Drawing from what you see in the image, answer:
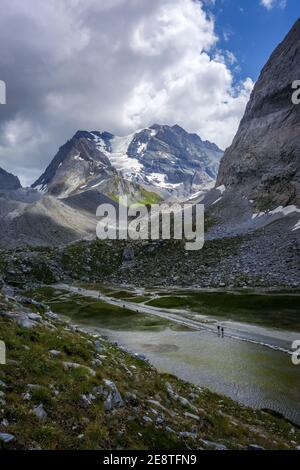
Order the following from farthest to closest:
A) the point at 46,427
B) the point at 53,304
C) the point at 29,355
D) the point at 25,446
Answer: the point at 53,304, the point at 29,355, the point at 46,427, the point at 25,446

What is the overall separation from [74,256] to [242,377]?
124636 millimetres

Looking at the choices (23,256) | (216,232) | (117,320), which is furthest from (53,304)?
(216,232)

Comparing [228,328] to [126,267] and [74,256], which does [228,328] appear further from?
[74,256]

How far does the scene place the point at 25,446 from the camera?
1280cm

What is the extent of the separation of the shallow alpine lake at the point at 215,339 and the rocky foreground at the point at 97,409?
7.05m

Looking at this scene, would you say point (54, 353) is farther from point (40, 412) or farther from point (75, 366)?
point (40, 412)

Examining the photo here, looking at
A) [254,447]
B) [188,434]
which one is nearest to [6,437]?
[188,434]

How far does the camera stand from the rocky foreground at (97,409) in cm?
1434

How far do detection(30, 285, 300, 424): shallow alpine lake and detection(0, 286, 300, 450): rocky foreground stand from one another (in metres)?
7.05

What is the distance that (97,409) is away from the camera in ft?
54.4

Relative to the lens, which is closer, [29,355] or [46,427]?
[46,427]

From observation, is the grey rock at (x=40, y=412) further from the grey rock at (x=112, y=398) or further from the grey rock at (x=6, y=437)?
the grey rock at (x=112, y=398)

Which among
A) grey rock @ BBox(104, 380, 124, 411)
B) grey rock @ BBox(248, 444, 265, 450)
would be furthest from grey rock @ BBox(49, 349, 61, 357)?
grey rock @ BBox(248, 444, 265, 450)

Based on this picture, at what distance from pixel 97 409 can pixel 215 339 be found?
1592 inches
